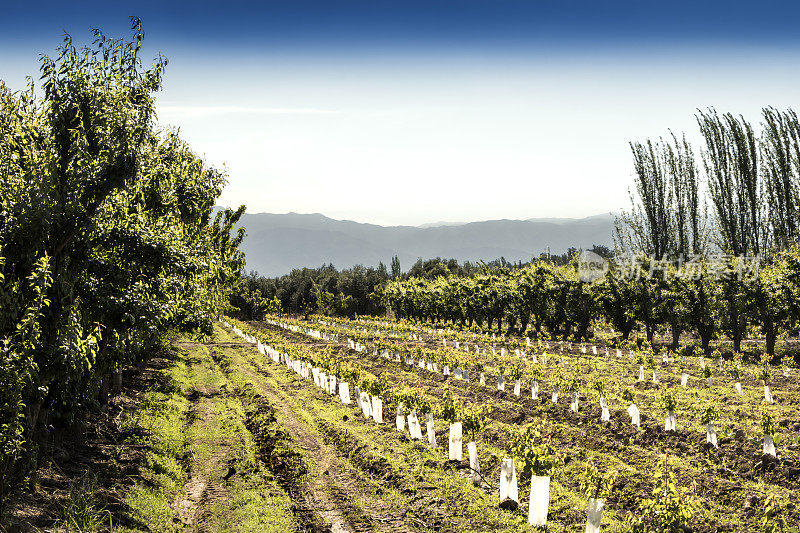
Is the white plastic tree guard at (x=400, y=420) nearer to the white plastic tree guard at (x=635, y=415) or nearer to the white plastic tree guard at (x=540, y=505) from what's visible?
the white plastic tree guard at (x=635, y=415)

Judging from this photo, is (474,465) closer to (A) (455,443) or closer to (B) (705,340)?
(A) (455,443)

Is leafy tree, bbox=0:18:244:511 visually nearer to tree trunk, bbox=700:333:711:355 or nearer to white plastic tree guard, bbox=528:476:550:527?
white plastic tree guard, bbox=528:476:550:527

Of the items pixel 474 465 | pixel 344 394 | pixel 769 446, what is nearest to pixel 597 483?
pixel 474 465

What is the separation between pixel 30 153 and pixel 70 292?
8.57 ft

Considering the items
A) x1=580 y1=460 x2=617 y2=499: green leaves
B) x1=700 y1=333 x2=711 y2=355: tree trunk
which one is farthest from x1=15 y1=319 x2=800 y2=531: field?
x1=700 y1=333 x2=711 y2=355: tree trunk

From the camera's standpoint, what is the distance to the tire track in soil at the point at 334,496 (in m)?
10.7

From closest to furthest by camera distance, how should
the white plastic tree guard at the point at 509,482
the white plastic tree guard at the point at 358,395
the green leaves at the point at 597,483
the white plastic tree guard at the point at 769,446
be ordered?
1. the green leaves at the point at 597,483
2. the white plastic tree guard at the point at 509,482
3. the white plastic tree guard at the point at 769,446
4. the white plastic tree guard at the point at 358,395

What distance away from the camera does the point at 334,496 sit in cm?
1221

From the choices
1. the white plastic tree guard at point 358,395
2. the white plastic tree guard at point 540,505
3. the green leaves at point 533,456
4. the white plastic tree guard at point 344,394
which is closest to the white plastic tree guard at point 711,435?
the green leaves at point 533,456

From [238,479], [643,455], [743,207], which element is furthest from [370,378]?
[743,207]

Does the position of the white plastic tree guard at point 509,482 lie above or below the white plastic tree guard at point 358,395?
above

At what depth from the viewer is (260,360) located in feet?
125

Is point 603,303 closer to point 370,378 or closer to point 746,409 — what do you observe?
point 746,409

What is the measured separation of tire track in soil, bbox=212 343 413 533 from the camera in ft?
35.2
